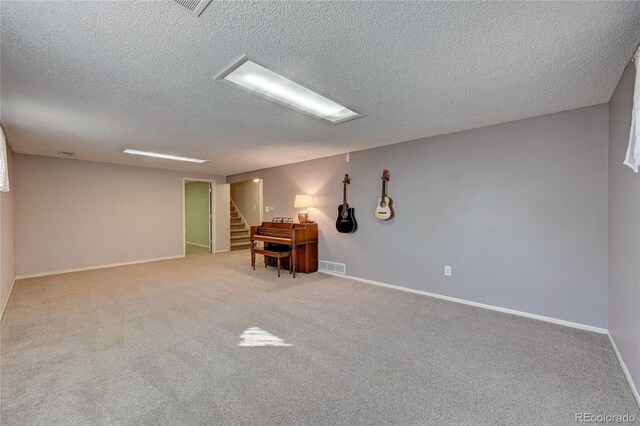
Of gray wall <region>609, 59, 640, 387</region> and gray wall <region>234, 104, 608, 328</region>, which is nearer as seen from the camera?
gray wall <region>609, 59, 640, 387</region>

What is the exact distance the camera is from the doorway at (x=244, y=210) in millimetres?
8625

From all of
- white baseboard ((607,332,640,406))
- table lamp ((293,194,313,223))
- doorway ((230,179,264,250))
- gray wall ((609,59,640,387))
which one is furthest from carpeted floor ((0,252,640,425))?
doorway ((230,179,264,250))

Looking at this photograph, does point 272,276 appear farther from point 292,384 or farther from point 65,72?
point 65,72

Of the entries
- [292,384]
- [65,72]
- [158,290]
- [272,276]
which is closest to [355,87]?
[65,72]

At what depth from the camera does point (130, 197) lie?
19.5ft

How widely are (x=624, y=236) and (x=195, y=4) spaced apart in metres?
3.25

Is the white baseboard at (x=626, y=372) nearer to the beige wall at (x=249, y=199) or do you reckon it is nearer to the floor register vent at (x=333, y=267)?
the floor register vent at (x=333, y=267)

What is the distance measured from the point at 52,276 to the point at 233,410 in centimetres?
538

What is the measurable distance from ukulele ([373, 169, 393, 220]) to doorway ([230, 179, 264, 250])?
5.03 metres

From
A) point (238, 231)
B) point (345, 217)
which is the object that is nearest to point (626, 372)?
point (345, 217)

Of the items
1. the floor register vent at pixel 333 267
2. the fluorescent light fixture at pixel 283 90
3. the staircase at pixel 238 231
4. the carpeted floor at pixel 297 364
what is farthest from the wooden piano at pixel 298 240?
the staircase at pixel 238 231

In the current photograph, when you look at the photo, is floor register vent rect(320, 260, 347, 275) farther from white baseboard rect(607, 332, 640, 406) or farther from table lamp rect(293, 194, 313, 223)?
white baseboard rect(607, 332, 640, 406)

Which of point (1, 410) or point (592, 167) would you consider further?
point (592, 167)

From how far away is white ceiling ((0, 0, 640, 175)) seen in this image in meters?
1.38
